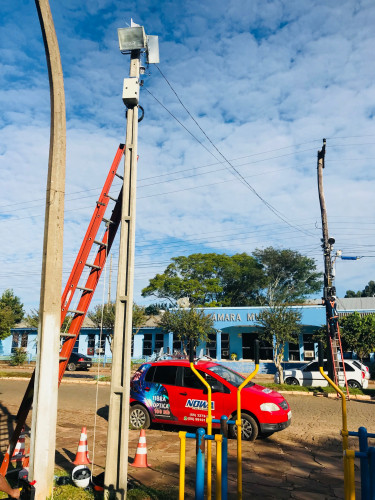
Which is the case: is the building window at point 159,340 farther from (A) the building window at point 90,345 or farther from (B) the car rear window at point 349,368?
(B) the car rear window at point 349,368

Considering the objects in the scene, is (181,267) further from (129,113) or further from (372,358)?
(129,113)

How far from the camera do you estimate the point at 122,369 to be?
16.9ft

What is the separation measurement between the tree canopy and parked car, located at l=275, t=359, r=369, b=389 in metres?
27.8

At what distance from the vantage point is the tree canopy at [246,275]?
48.2 m

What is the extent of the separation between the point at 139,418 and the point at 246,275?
4255 centimetres

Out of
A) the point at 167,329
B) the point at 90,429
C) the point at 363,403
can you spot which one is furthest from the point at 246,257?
the point at 90,429

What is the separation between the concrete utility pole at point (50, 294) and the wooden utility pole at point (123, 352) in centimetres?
71

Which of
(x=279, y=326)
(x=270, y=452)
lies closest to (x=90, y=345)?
(x=279, y=326)

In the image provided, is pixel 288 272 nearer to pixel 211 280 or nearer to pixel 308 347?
pixel 211 280

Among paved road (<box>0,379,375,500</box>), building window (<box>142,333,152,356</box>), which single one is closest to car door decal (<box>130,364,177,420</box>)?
paved road (<box>0,379,375,500</box>)

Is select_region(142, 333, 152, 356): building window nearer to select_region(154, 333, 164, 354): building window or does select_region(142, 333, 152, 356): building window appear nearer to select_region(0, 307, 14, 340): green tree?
select_region(154, 333, 164, 354): building window

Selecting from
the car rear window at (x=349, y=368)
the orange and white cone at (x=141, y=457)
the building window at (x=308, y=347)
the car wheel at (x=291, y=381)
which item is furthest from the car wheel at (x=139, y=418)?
the building window at (x=308, y=347)

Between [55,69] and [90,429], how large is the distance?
844 centimetres

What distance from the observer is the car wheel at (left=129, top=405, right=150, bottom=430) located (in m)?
9.70
